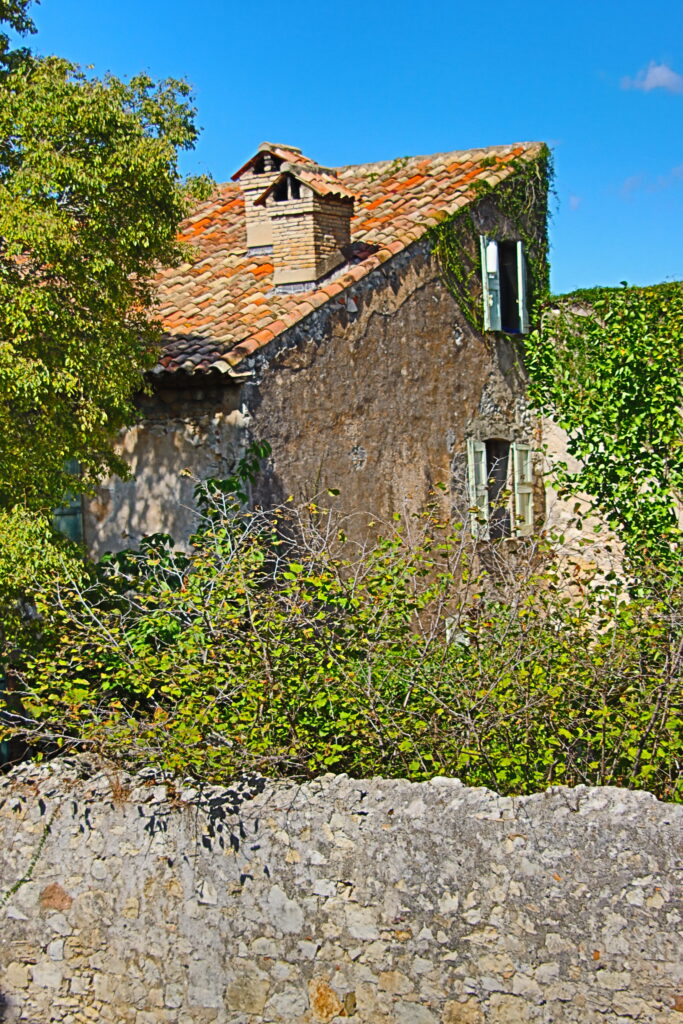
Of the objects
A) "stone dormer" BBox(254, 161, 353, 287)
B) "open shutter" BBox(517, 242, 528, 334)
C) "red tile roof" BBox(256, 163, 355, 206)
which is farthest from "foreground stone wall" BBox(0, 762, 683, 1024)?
"open shutter" BBox(517, 242, 528, 334)

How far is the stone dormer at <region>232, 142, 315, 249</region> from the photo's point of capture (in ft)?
39.4

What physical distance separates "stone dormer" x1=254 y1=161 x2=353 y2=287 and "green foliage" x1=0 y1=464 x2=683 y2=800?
503cm

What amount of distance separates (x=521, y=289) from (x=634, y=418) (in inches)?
103

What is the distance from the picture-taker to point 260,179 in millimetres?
12352

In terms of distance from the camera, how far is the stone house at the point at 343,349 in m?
10.3

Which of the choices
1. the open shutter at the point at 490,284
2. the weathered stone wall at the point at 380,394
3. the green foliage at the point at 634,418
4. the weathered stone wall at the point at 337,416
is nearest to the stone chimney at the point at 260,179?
the weathered stone wall at the point at 337,416

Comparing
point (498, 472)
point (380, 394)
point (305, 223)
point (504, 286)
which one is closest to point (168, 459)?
point (380, 394)

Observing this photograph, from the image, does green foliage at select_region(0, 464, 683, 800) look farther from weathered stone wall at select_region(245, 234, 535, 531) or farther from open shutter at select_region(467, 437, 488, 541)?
open shutter at select_region(467, 437, 488, 541)

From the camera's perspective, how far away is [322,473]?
35.3 feet

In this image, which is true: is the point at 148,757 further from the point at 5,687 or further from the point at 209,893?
the point at 5,687

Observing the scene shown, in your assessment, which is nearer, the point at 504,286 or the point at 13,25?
the point at 13,25

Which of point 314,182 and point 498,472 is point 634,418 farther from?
point 314,182

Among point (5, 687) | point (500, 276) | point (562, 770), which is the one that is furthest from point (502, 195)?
point (562, 770)

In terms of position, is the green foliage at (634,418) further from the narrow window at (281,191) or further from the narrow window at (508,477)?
the narrow window at (281,191)
